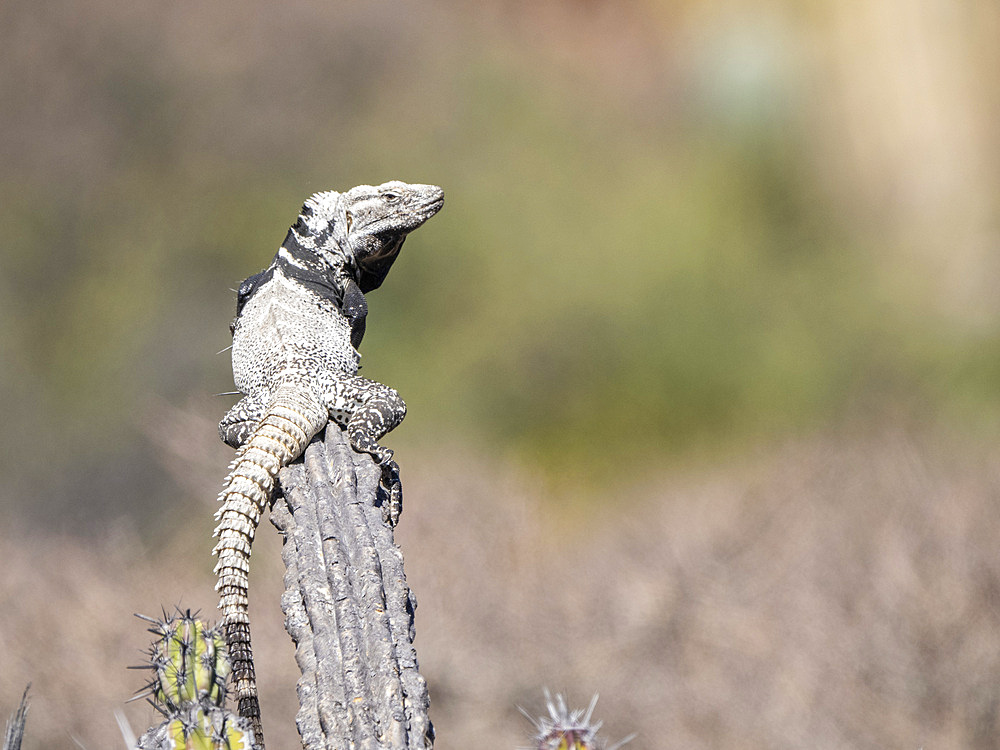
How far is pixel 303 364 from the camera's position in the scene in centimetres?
509

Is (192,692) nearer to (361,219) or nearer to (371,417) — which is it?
(371,417)

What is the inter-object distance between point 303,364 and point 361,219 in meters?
1.22

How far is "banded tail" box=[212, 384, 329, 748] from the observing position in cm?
396

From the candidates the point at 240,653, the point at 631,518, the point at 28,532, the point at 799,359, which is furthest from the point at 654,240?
the point at 240,653

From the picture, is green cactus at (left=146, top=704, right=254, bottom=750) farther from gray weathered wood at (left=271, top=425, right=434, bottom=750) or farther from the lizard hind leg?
the lizard hind leg

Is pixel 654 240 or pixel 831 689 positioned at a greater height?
pixel 654 240

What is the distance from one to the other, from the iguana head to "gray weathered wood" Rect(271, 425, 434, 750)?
2029mm

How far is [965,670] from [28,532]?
13.8 m

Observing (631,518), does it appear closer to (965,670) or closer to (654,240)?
(965,670)

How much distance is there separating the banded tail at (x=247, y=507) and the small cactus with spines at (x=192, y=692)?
0.78ft

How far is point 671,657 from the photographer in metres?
11.3

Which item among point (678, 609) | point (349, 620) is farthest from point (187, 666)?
point (678, 609)

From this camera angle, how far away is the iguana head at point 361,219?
5820mm

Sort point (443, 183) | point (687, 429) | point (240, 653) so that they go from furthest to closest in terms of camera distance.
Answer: point (443, 183), point (687, 429), point (240, 653)
